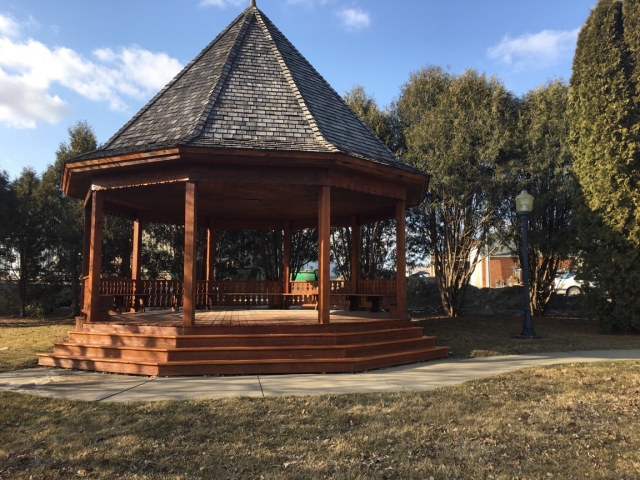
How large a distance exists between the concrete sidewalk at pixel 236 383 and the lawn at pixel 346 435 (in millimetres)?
394

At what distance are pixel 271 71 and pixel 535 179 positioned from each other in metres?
10.9

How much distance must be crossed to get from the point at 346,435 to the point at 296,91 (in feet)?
24.8

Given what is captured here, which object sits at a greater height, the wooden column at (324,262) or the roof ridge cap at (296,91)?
the roof ridge cap at (296,91)

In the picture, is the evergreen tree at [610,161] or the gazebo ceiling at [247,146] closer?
the gazebo ceiling at [247,146]

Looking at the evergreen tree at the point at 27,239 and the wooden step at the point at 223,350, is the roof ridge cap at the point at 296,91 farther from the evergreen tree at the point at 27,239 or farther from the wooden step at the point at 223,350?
the evergreen tree at the point at 27,239

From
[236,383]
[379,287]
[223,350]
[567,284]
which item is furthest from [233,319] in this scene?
[567,284]

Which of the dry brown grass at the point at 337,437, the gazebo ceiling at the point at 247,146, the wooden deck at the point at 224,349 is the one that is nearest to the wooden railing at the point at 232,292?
the gazebo ceiling at the point at 247,146

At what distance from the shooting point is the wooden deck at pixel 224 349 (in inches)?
286

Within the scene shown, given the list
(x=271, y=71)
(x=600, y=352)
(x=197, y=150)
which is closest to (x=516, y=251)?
(x=600, y=352)

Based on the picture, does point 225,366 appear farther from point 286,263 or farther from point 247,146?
point 286,263

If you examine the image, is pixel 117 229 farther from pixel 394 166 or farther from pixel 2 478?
pixel 2 478

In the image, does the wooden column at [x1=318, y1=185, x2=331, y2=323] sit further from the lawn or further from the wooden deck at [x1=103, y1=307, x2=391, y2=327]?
the lawn

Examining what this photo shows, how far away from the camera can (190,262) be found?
7.80 metres

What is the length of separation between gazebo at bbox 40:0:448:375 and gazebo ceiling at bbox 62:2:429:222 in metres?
0.03
